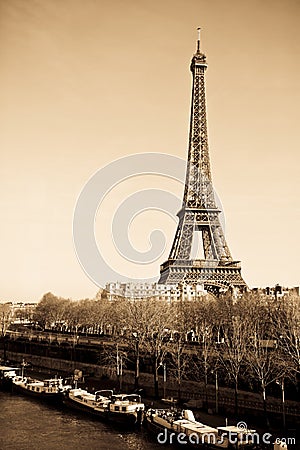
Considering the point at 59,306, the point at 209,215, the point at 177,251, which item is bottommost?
A: the point at 59,306

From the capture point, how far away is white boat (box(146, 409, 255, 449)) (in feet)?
41.6

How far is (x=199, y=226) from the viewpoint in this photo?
42.5m

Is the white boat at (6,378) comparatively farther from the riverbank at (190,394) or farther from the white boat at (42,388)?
the riverbank at (190,394)

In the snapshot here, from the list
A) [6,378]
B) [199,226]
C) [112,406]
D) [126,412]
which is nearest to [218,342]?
[112,406]

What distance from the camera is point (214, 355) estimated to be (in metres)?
19.9

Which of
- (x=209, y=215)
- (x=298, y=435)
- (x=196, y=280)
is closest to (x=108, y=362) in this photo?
(x=298, y=435)

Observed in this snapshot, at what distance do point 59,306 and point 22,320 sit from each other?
28155 mm

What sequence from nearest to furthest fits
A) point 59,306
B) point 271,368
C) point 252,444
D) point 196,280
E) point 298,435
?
point 252,444, point 298,435, point 271,368, point 196,280, point 59,306

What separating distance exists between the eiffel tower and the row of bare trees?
22.0ft

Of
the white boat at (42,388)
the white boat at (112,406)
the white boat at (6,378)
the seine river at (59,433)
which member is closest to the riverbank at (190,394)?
the white boat at (112,406)

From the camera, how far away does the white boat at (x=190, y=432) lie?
1267cm

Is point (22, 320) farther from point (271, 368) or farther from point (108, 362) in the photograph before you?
point (271, 368)

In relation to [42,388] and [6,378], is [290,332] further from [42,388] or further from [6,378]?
[6,378]

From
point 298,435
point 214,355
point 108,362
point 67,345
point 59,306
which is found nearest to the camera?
point 298,435
